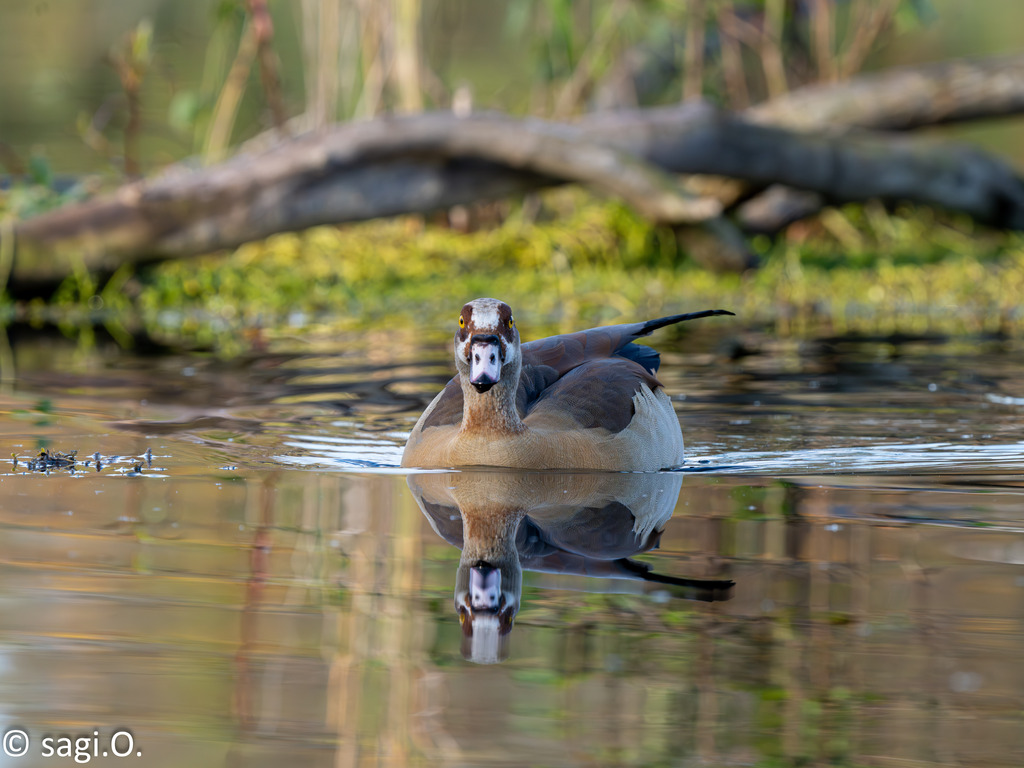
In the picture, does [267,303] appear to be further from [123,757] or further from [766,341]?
[123,757]

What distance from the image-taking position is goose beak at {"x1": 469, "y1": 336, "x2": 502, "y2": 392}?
5.27m

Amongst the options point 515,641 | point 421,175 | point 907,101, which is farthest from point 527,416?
point 907,101

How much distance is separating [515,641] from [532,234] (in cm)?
908

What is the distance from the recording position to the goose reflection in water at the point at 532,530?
3641mm

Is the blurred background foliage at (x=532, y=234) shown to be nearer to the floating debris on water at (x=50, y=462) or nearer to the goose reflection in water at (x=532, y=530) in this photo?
the floating debris on water at (x=50, y=462)

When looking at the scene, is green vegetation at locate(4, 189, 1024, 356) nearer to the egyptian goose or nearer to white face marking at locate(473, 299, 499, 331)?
the egyptian goose

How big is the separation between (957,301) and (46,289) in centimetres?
626

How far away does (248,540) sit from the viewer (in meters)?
4.33

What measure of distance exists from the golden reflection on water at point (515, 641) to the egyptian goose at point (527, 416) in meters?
0.64

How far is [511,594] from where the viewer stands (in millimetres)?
3719

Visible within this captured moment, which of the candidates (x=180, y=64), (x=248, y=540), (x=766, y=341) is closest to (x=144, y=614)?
(x=248, y=540)

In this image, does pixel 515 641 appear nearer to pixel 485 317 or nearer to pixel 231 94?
pixel 485 317

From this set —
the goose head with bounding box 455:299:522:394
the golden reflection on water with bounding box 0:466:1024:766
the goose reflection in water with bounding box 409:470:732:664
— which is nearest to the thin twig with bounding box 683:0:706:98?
the goose head with bounding box 455:299:522:394

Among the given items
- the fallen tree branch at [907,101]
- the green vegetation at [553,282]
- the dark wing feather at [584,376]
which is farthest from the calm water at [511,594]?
the fallen tree branch at [907,101]
